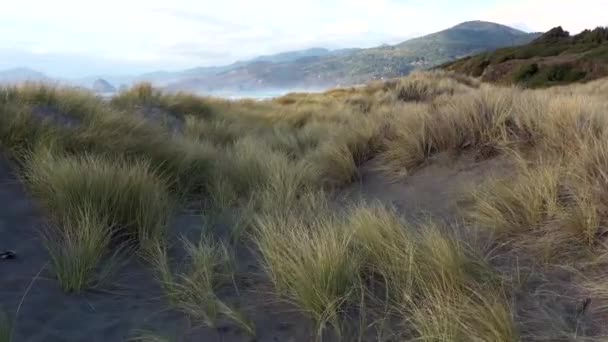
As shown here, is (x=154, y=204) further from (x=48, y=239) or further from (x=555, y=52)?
(x=555, y=52)

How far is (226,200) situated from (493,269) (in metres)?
2.66

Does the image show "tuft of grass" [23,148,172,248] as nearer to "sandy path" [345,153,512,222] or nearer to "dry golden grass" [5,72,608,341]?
"dry golden grass" [5,72,608,341]

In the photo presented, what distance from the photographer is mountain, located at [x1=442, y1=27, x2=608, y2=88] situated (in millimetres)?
25369

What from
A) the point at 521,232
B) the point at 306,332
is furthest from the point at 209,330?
the point at 521,232

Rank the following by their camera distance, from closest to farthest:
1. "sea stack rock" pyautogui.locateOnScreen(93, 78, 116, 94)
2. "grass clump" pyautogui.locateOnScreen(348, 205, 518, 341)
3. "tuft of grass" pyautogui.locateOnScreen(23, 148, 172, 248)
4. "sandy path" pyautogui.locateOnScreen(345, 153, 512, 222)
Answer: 1. "grass clump" pyautogui.locateOnScreen(348, 205, 518, 341)
2. "tuft of grass" pyautogui.locateOnScreen(23, 148, 172, 248)
3. "sandy path" pyautogui.locateOnScreen(345, 153, 512, 222)
4. "sea stack rock" pyautogui.locateOnScreen(93, 78, 116, 94)

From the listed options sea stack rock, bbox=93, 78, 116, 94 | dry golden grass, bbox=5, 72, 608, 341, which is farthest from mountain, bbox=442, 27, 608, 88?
dry golden grass, bbox=5, 72, 608, 341

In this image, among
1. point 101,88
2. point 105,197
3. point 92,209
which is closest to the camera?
point 92,209

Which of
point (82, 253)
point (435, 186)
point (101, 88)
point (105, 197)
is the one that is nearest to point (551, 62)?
point (101, 88)

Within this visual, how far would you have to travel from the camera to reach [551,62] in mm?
28047

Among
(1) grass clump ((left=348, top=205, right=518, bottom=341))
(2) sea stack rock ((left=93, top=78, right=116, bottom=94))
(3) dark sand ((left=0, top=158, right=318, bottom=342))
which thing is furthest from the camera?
(2) sea stack rock ((left=93, top=78, right=116, bottom=94))

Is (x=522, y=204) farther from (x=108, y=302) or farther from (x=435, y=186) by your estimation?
(x=108, y=302)

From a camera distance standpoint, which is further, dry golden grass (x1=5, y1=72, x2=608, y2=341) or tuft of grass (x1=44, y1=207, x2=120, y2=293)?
tuft of grass (x1=44, y1=207, x2=120, y2=293)

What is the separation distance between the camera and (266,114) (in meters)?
15.3

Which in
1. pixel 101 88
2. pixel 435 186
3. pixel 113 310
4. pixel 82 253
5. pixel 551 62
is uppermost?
pixel 551 62
